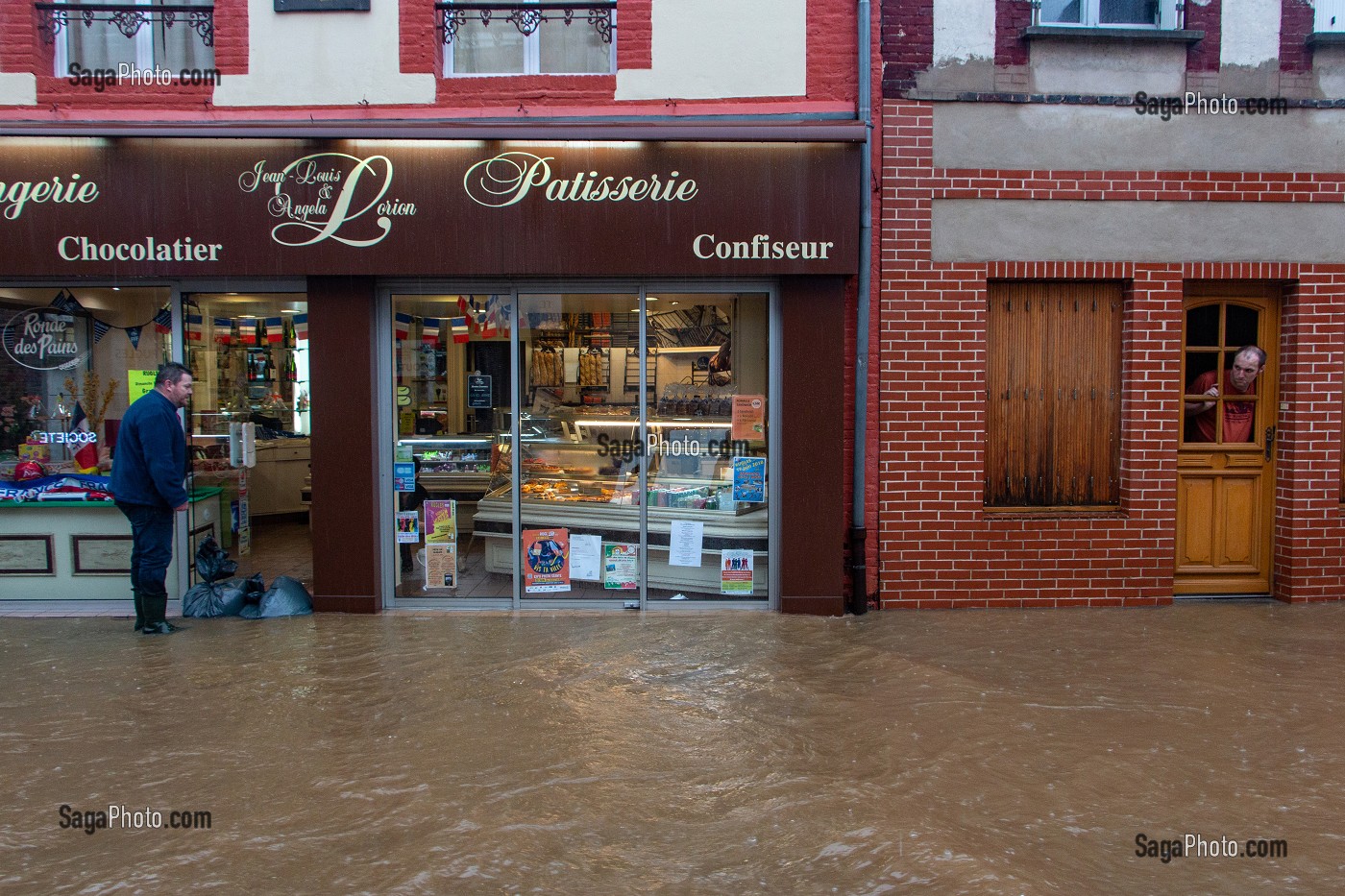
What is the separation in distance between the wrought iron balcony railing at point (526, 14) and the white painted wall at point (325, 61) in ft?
0.94

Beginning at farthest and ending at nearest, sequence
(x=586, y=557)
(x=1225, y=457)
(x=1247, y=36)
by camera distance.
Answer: (x=1225, y=457) < (x=586, y=557) < (x=1247, y=36)

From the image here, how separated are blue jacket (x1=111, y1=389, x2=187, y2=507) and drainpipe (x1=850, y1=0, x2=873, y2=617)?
16.2ft

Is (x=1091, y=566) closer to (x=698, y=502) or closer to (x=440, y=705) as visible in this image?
(x=698, y=502)

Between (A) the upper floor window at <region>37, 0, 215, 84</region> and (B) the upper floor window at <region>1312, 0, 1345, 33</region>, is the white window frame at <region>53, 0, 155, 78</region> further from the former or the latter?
(B) the upper floor window at <region>1312, 0, 1345, 33</region>

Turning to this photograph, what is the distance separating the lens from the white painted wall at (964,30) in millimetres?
7172

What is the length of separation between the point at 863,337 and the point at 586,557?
280cm

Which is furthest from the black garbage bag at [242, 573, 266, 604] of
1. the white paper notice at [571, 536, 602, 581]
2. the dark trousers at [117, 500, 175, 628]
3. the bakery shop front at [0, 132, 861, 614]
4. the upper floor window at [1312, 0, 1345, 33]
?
the upper floor window at [1312, 0, 1345, 33]

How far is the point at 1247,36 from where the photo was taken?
7289 mm

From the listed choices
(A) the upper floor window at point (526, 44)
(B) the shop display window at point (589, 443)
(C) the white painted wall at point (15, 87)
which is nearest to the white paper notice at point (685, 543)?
(B) the shop display window at point (589, 443)

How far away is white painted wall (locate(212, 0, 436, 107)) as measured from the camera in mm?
7137

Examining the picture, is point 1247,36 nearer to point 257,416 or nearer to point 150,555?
point 150,555

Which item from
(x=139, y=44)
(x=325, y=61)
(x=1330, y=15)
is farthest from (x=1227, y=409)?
(x=139, y=44)

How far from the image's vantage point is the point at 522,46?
7.49 m

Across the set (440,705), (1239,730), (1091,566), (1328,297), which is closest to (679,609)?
(440,705)
